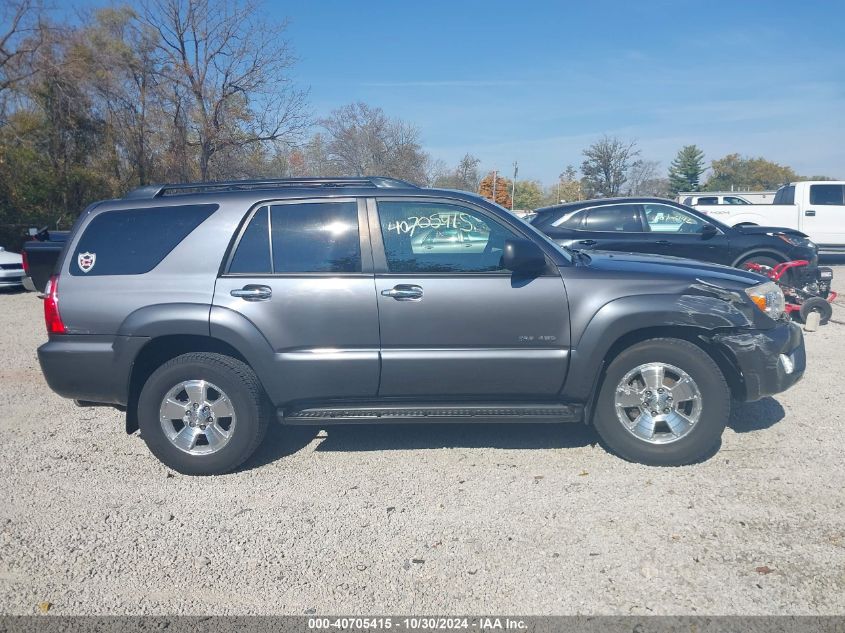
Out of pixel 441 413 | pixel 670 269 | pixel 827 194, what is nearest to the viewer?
pixel 441 413

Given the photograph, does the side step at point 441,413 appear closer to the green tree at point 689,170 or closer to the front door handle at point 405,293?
the front door handle at point 405,293

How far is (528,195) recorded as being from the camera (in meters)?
65.0

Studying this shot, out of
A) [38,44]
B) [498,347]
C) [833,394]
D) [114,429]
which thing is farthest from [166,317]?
[38,44]

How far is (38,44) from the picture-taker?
2270cm

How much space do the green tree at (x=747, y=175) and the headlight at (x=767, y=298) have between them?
7307 cm

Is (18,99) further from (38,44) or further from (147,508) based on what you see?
(147,508)

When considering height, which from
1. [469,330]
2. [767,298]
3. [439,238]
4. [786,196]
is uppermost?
[786,196]

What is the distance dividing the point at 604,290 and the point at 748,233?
6.78 metres

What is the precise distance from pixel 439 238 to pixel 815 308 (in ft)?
21.0

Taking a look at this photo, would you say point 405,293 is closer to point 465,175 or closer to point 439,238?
point 439,238

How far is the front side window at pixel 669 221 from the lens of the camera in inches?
387

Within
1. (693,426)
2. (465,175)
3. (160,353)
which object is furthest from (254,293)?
(465,175)

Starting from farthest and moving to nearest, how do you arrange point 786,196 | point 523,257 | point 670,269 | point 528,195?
point 528,195 < point 786,196 < point 670,269 < point 523,257

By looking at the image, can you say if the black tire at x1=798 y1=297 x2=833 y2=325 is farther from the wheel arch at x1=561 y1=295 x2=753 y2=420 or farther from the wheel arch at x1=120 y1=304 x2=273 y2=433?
the wheel arch at x1=120 y1=304 x2=273 y2=433
